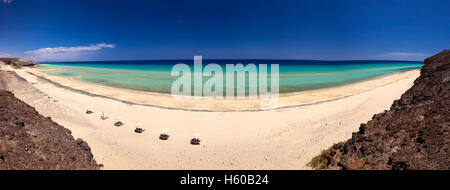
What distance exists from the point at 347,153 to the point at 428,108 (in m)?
2.65

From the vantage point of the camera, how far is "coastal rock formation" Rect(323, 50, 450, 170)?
13.9 feet

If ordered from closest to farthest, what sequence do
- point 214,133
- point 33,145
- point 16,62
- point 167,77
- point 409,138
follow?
point 409,138 < point 33,145 < point 214,133 < point 167,77 < point 16,62

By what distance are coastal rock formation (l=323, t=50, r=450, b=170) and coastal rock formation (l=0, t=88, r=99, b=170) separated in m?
6.87

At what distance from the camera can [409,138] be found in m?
4.86

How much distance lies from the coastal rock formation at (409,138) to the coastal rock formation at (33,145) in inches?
270

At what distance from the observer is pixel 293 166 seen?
6590 mm

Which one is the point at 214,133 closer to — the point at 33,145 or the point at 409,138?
the point at 33,145

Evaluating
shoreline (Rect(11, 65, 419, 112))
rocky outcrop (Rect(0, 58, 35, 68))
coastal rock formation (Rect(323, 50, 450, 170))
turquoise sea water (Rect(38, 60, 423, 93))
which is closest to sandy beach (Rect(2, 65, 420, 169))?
Answer: shoreline (Rect(11, 65, 419, 112))

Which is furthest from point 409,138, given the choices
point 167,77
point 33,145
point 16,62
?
point 16,62

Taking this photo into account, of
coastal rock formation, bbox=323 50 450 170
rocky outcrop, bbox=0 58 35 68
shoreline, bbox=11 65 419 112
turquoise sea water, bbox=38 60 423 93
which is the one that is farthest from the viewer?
rocky outcrop, bbox=0 58 35 68

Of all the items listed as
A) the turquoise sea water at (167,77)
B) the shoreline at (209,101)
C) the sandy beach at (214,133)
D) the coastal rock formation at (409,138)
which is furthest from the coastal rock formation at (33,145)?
the turquoise sea water at (167,77)

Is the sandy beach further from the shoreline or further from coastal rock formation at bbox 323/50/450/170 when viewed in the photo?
coastal rock formation at bbox 323/50/450/170

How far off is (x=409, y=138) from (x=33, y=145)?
9.24 m
